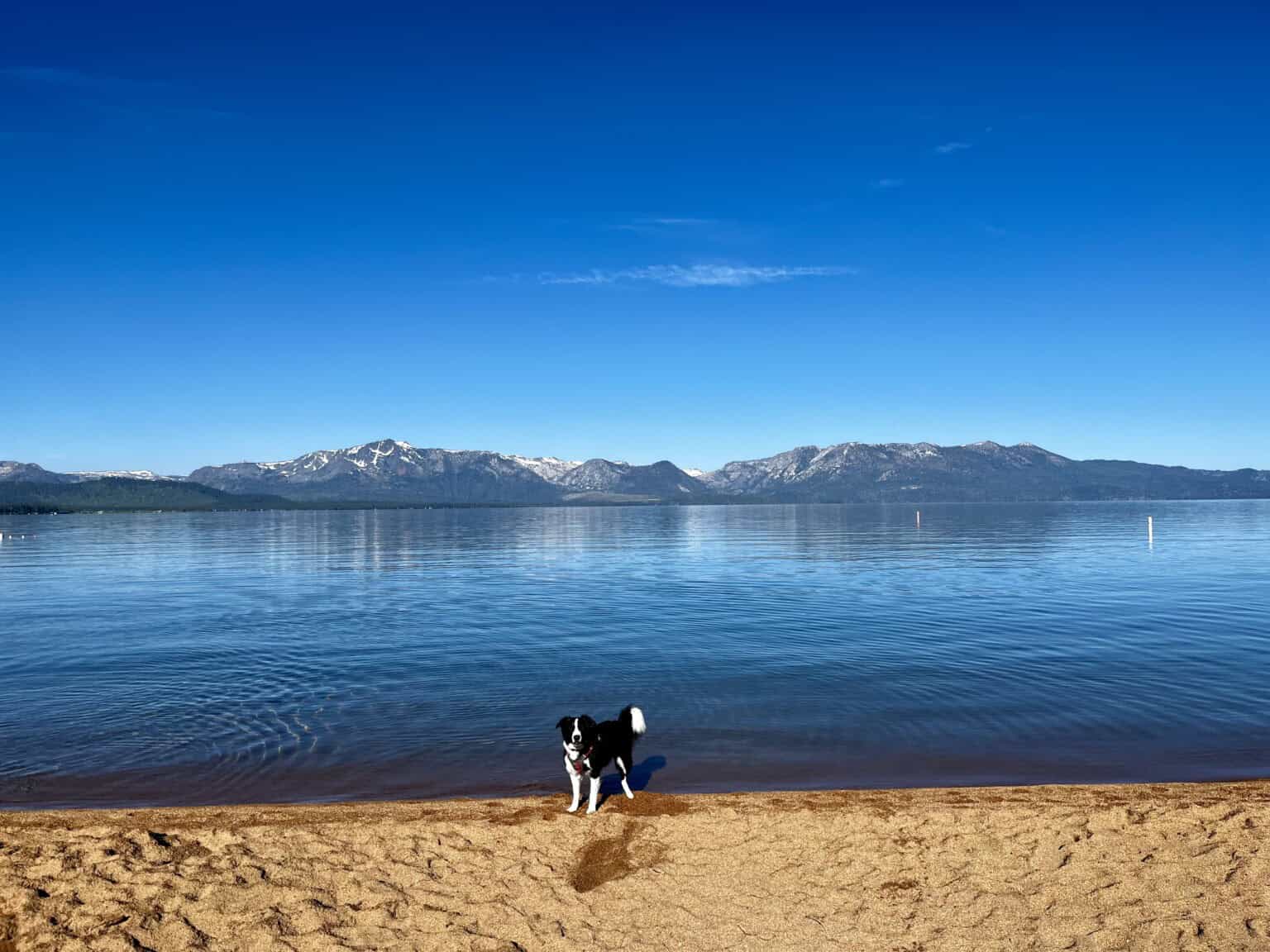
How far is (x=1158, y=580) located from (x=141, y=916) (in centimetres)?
5367

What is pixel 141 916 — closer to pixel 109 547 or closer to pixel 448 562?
pixel 448 562

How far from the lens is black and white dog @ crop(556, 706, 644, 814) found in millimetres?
12969

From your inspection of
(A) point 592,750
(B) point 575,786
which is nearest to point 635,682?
(B) point 575,786

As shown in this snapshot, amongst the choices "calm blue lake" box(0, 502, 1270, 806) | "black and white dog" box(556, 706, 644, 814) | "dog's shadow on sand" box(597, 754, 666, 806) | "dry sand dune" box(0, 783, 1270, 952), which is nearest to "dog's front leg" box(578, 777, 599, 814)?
"black and white dog" box(556, 706, 644, 814)

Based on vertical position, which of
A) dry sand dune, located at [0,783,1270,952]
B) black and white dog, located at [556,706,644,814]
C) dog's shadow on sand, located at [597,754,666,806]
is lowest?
dog's shadow on sand, located at [597,754,666,806]

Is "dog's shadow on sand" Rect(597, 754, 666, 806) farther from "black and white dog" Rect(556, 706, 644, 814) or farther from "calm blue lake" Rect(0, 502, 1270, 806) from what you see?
"black and white dog" Rect(556, 706, 644, 814)

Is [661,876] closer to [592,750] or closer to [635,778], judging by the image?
[592,750]

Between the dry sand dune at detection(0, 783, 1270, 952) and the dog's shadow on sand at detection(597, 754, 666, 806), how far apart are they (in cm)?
96

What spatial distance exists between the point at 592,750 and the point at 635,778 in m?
2.54

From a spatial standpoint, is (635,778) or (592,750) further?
(635,778)

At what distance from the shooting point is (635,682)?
75.3ft

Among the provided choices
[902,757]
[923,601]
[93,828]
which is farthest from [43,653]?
[923,601]

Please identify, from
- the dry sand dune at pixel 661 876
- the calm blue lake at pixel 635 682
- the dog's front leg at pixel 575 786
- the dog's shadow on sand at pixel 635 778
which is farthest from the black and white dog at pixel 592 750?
the calm blue lake at pixel 635 682

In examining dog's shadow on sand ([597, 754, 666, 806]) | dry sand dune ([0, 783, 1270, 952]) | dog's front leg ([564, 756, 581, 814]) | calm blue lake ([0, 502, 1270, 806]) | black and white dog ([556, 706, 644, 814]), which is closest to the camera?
dry sand dune ([0, 783, 1270, 952])
